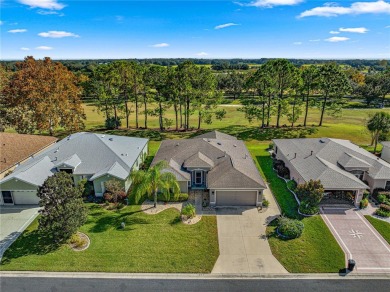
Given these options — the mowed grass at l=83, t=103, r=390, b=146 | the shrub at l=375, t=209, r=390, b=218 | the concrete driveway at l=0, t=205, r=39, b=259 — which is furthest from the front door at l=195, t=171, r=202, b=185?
the mowed grass at l=83, t=103, r=390, b=146

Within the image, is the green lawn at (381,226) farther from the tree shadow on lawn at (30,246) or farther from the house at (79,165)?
the tree shadow on lawn at (30,246)

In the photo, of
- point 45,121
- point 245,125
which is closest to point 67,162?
point 45,121

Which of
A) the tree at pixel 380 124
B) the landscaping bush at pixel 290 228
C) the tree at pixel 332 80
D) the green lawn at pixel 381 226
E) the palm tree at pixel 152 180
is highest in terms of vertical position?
the tree at pixel 332 80

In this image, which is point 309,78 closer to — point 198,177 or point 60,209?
point 198,177

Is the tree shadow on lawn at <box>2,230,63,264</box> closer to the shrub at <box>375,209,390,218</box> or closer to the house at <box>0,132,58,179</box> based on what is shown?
the house at <box>0,132,58,179</box>

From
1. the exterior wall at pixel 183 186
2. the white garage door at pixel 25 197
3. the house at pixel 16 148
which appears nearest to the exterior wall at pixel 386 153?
the exterior wall at pixel 183 186

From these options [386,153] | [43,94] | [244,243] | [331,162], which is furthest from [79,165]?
[386,153]
